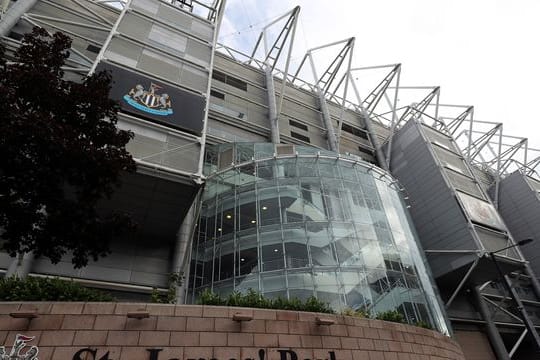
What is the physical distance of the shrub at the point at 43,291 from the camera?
29.9 feet

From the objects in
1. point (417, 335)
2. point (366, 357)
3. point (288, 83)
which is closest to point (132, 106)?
point (366, 357)

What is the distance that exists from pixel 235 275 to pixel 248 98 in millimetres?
21343

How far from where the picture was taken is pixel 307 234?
16.9 m

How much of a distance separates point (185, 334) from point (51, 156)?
5833 mm

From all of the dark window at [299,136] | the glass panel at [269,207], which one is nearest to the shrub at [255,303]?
the glass panel at [269,207]

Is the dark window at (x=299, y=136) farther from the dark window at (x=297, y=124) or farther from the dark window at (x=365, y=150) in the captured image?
the dark window at (x=365, y=150)

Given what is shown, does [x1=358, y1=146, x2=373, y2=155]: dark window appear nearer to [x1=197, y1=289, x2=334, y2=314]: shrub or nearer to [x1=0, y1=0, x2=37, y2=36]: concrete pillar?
[x1=197, y1=289, x2=334, y2=314]: shrub

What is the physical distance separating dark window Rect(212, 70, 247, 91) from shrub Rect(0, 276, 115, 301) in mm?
26561

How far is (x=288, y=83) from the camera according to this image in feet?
132

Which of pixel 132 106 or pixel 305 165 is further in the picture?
pixel 305 165

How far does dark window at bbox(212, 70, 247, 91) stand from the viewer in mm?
33219

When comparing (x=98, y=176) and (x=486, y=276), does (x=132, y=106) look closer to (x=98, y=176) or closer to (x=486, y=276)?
(x=98, y=176)

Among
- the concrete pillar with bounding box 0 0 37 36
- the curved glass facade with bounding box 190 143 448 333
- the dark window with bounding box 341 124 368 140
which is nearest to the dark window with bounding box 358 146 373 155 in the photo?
the dark window with bounding box 341 124 368 140

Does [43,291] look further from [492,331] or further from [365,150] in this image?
[365,150]
